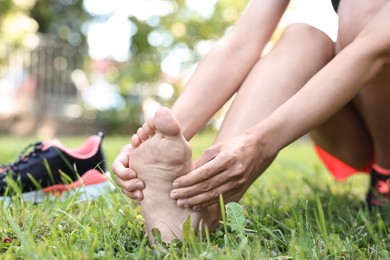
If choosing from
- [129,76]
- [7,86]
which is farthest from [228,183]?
[129,76]

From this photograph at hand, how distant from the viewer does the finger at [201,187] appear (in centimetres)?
90

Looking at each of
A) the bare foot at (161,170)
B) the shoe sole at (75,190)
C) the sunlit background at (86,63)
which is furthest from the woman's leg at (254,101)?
the sunlit background at (86,63)

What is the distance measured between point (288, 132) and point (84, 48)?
8.28 meters

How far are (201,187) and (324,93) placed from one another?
29 cm

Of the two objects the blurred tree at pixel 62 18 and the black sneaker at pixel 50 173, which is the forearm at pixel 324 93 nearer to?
the black sneaker at pixel 50 173

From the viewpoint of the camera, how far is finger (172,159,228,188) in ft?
2.90

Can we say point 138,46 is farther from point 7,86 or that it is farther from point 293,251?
point 293,251

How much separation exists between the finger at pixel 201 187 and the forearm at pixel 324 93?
120 mm

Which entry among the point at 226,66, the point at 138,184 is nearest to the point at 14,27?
the point at 226,66

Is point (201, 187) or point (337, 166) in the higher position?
point (201, 187)

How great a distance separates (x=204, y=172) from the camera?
2.90 ft

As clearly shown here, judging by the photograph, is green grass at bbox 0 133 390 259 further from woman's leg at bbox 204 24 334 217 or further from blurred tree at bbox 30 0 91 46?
blurred tree at bbox 30 0 91 46

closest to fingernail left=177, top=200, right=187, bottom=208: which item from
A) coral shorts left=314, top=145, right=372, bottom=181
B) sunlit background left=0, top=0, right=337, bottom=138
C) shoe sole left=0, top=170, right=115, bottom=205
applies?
shoe sole left=0, top=170, right=115, bottom=205

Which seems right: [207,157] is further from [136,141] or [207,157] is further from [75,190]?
[75,190]
